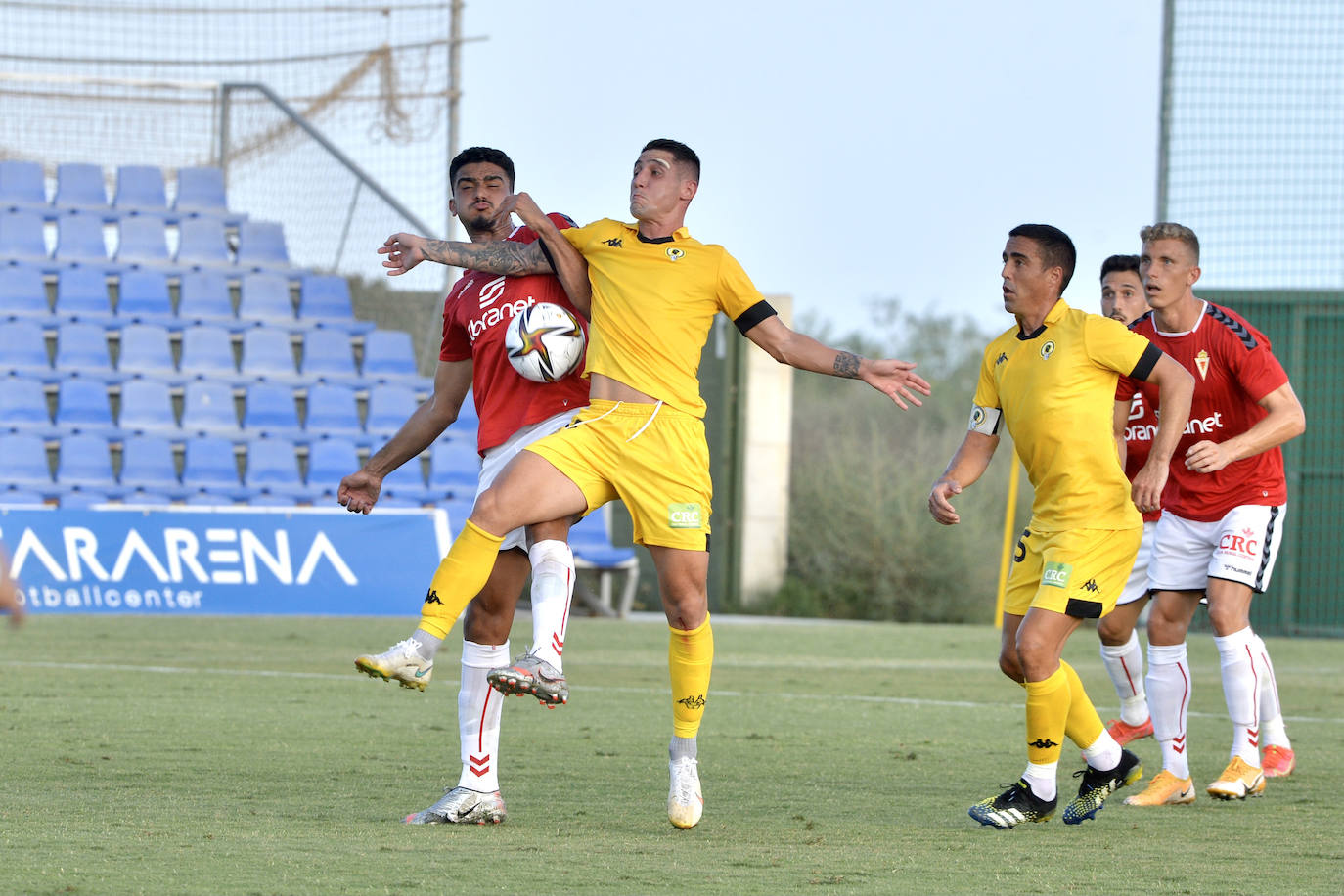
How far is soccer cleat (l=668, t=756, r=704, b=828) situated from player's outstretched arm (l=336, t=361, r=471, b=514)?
4.66 feet

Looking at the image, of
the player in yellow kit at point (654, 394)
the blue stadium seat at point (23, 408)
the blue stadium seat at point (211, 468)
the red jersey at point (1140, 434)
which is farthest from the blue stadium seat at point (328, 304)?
the player in yellow kit at point (654, 394)

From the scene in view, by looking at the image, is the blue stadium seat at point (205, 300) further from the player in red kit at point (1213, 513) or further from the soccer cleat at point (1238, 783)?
the soccer cleat at point (1238, 783)

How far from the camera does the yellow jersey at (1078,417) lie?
527cm

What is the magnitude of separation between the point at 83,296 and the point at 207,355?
5.31 feet

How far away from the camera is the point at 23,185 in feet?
60.7

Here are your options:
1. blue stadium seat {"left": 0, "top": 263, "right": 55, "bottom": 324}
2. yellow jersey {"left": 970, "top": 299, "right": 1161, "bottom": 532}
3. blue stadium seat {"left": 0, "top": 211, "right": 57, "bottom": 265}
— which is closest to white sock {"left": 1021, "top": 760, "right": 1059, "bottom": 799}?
yellow jersey {"left": 970, "top": 299, "right": 1161, "bottom": 532}

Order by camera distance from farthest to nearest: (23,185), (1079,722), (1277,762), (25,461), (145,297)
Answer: (23,185) → (145,297) → (25,461) → (1277,762) → (1079,722)

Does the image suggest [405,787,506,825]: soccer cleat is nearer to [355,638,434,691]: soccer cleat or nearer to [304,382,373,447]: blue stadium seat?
[355,638,434,691]: soccer cleat

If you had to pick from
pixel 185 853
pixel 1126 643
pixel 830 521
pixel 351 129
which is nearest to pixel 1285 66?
pixel 830 521

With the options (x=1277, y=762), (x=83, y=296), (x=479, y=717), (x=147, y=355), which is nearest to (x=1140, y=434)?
(x=1277, y=762)

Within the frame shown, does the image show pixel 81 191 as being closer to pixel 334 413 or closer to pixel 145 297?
pixel 145 297

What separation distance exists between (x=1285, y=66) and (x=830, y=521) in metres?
8.85

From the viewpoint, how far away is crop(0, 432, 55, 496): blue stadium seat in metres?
14.9

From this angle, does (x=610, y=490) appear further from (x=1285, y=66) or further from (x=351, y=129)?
(x=351, y=129)
